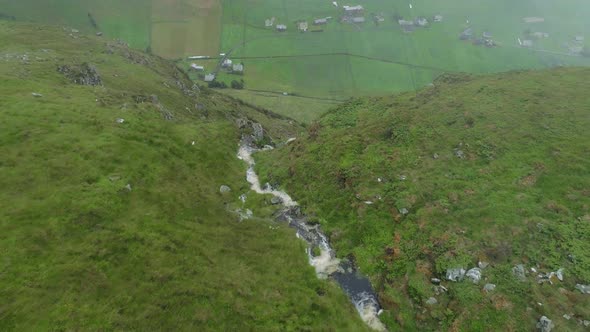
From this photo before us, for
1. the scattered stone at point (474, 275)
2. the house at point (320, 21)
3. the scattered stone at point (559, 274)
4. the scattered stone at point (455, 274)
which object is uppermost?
the scattered stone at point (559, 274)

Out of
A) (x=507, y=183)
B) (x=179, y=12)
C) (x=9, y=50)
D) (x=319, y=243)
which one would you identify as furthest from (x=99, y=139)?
(x=179, y=12)

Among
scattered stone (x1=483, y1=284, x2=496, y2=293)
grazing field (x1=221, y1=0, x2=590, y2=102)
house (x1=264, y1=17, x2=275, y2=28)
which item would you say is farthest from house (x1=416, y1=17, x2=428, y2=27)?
scattered stone (x1=483, y1=284, x2=496, y2=293)

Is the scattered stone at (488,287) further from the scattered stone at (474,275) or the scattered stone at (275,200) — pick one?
the scattered stone at (275,200)

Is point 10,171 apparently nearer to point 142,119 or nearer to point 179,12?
point 142,119

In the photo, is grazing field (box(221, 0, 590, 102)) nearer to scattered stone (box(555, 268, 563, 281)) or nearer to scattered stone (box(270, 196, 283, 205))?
scattered stone (box(270, 196, 283, 205))

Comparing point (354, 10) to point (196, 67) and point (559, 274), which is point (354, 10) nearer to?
point (196, 67)

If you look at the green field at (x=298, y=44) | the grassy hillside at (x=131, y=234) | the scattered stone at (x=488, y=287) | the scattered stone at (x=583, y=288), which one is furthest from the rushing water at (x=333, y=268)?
the green field at (x=298, y=44)

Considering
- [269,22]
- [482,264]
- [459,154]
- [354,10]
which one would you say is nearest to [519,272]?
[482,264]
